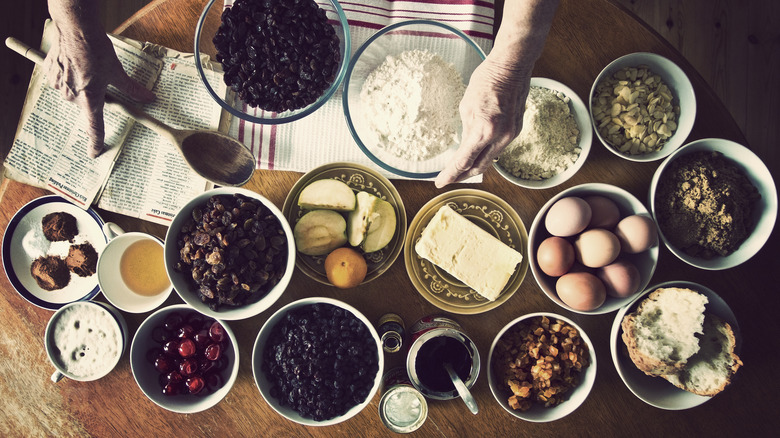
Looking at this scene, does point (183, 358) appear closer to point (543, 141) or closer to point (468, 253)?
point (468, 253)

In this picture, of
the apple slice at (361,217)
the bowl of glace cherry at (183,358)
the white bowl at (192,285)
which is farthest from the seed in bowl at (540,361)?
the bowl of glace cherry at (183,358)

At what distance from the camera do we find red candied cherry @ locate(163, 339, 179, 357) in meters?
1.19

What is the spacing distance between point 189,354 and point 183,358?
30mm

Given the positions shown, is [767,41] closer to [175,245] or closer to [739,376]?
[739,376]

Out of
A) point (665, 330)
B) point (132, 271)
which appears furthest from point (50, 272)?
point (665, 330)

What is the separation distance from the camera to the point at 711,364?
1.13 meters

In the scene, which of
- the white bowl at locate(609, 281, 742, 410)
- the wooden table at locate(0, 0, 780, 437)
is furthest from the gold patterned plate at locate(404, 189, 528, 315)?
the white bowl at locate(609, 281, 742, 410)

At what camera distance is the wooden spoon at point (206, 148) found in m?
1.19

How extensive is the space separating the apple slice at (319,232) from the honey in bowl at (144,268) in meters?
0.38

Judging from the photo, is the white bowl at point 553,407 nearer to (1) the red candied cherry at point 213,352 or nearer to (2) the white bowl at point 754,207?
(2) the white bowl at point 754,207

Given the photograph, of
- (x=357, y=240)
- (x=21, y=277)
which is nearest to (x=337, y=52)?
(x=357, y=240)

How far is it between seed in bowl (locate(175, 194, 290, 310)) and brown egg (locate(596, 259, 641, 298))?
0.79 metres

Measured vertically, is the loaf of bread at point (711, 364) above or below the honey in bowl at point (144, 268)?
above

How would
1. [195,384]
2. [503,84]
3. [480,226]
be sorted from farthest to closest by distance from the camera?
[480,226]
[195,384]
[503,84]
